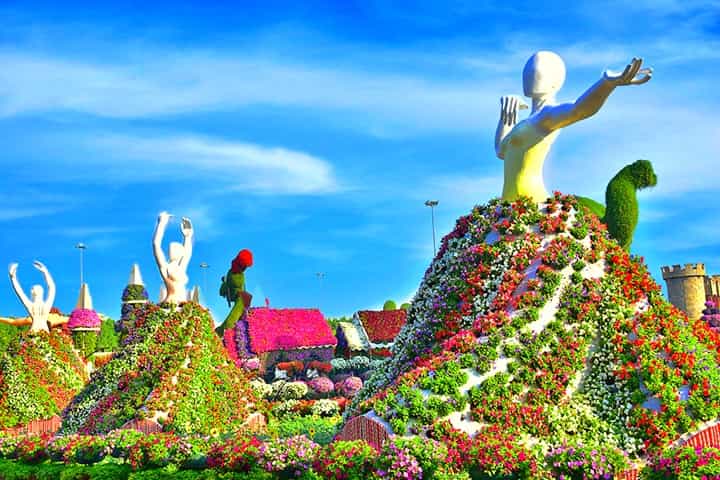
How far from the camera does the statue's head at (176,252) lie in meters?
15.8

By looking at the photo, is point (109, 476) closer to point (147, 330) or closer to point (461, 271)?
point (461, 271)

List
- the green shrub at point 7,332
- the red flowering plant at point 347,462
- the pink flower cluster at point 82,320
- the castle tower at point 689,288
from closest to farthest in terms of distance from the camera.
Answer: the red flowering plant at point 347,462, the green shrub at point 7,332, the pink flower cluster at point 82,320, the castle tower at point 689,288

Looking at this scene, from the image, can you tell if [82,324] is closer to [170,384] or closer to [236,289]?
[236,289]

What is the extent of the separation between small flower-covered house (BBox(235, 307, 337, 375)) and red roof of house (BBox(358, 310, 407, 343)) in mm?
1957

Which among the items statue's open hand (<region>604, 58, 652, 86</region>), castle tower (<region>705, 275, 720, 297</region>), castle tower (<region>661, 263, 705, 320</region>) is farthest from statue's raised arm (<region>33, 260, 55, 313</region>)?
castle tower (<region>705, 275, 720, 297</region>)

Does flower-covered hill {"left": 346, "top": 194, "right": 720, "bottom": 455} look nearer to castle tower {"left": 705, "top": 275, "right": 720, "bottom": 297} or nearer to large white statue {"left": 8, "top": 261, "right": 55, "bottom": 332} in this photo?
large white statue {"left": 8, "top": 261, "right": 55, "bottom": 332}

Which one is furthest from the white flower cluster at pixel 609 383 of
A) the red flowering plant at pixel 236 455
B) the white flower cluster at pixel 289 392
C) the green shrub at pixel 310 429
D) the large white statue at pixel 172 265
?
the white flower cluster at pixel 289 392

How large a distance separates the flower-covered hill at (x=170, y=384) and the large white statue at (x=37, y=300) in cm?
560

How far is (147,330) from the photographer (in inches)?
620

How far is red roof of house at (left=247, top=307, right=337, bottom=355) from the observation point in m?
32.9

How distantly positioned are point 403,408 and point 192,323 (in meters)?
7.22

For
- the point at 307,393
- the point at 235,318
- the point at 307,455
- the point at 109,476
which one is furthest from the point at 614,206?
Answer: the point at 235,318

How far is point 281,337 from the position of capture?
110ft

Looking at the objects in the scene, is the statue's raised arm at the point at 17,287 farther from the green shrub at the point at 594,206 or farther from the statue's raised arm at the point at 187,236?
the green shrub at the point at 594,206
